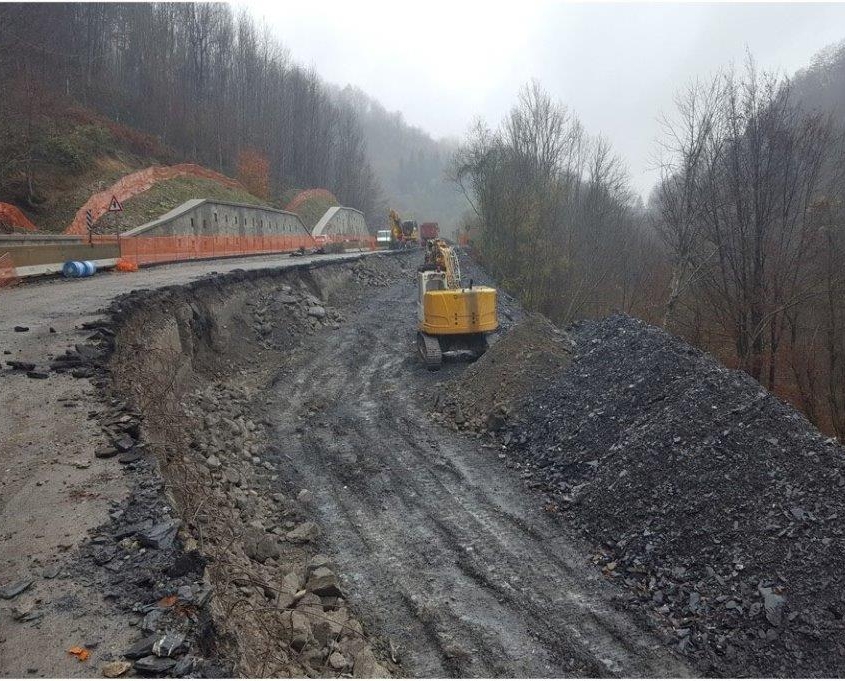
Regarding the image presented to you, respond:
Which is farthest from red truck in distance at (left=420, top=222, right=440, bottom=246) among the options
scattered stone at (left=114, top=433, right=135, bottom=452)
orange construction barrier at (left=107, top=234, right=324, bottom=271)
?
scattered stone at (left=114, top=433, right=135, bottom=452)

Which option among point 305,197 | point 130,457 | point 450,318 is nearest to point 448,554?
point 130,457

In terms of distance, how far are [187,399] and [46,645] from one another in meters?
6.38

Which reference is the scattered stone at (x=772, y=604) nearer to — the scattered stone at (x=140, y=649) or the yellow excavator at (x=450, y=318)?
the scattered stone at (x=140, y=649)

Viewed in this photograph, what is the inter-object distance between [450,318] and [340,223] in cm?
4258

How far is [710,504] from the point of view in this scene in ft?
21.1

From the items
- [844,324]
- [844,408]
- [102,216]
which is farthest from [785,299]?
[102,216]

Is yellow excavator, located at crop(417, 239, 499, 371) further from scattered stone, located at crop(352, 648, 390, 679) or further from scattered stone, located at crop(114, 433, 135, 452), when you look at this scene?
scattered stone, located at crop(352, 648, 390, 679)

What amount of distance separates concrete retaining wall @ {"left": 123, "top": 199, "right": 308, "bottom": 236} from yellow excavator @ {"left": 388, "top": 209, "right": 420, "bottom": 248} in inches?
328

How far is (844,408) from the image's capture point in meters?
12.9

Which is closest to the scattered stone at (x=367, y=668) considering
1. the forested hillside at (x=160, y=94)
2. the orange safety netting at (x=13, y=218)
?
the orange safety netting at (x=13, y=218)

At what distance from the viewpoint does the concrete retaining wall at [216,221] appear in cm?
2494

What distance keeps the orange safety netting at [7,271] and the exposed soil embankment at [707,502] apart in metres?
12.6

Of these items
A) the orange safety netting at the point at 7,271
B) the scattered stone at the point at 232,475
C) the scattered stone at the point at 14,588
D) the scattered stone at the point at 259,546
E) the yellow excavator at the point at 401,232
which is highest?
the yellow excavator at the point at 401,232

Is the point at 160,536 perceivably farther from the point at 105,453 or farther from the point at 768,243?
the point at 768,243
